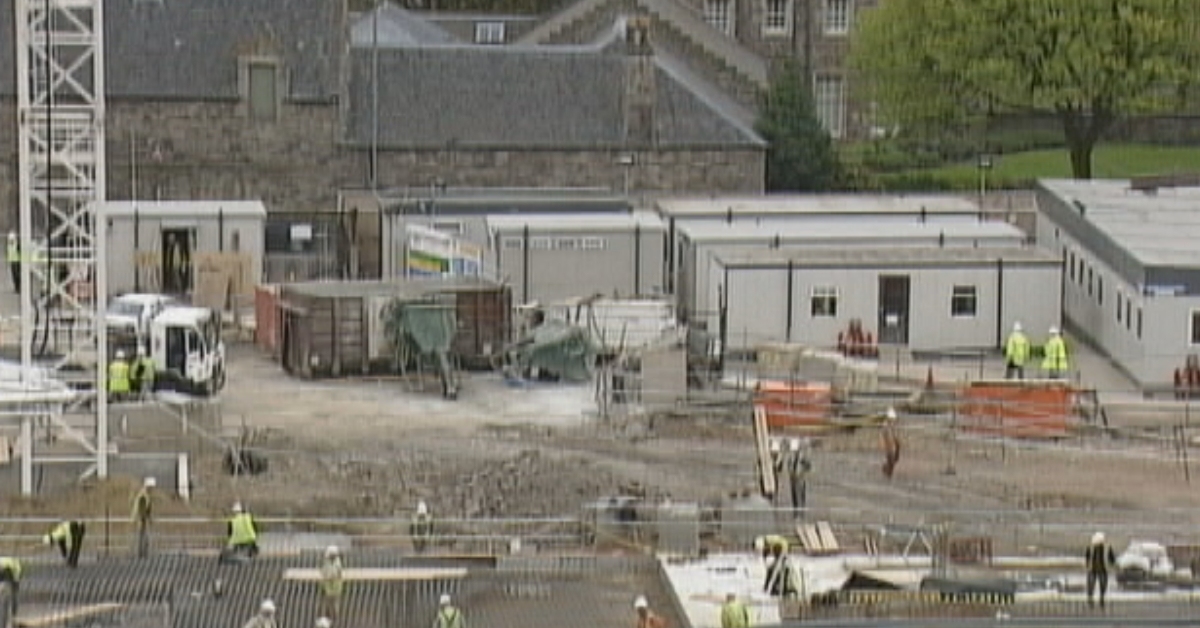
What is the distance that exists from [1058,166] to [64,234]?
32.9 meters

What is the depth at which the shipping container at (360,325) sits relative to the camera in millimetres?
52250

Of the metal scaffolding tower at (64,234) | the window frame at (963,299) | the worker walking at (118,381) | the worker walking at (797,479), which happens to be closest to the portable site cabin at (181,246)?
the metal scaffolding tower at (64,234)

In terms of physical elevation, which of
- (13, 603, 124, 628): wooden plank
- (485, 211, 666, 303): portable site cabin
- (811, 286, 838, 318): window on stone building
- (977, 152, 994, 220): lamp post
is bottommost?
(13, 603, 124, 628): wooden plank

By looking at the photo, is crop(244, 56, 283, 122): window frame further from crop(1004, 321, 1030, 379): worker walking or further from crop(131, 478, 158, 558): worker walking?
crop(131, 478, 158, 558): worker walking

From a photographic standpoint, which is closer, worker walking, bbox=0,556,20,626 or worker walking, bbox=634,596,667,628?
worker walking, bbox=634,596,667,628

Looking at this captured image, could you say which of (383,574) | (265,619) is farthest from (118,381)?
(265,619)

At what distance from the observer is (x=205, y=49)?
2525 inches

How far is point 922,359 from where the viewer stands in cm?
5362

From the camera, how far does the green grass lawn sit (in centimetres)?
7319

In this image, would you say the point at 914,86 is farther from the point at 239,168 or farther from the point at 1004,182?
the point at 239,168

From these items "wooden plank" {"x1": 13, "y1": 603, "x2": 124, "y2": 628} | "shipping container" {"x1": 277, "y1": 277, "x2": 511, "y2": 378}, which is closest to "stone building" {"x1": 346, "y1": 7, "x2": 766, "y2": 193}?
"shipping container" {"x1": 277, "y1": 277, "x2": 511, "y2": 378}

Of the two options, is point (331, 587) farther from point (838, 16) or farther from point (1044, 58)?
point (838, 16)

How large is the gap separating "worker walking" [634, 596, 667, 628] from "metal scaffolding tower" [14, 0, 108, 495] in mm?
11723

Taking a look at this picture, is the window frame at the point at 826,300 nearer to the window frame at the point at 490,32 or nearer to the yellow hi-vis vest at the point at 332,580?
the yellow hi-vis vest at the point at 332,580
